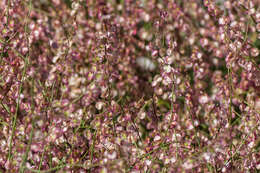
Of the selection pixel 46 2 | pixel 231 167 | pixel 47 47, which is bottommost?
pixel 231 167

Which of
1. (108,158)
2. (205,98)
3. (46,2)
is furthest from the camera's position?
(46,2)

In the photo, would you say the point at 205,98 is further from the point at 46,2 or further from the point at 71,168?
the point at 46,2

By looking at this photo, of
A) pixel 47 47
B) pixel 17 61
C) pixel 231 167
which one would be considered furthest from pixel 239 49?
pixel 47 47

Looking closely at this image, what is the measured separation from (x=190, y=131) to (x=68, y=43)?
0.77 metres

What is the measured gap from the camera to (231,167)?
160cm

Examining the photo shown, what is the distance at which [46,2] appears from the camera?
333 centimetres

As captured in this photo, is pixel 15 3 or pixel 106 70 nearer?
pixel 106 70

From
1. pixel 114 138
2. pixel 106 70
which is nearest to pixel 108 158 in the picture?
pixel 114 138

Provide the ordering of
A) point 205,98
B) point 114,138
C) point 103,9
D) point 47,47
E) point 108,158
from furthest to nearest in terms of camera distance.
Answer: point 47,47
point 103,9
point 205,98
point 114,138
point 108,158

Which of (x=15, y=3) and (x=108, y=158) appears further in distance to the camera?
(x=15, y=3)

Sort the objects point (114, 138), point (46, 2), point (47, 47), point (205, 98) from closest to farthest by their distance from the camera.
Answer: point (114, 138)
point (205, 98)
point (47, 47)
point (46, 2)

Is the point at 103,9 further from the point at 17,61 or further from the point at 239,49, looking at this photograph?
the point at 239,49

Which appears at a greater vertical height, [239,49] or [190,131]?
[239,49]

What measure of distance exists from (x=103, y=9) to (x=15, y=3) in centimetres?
50
